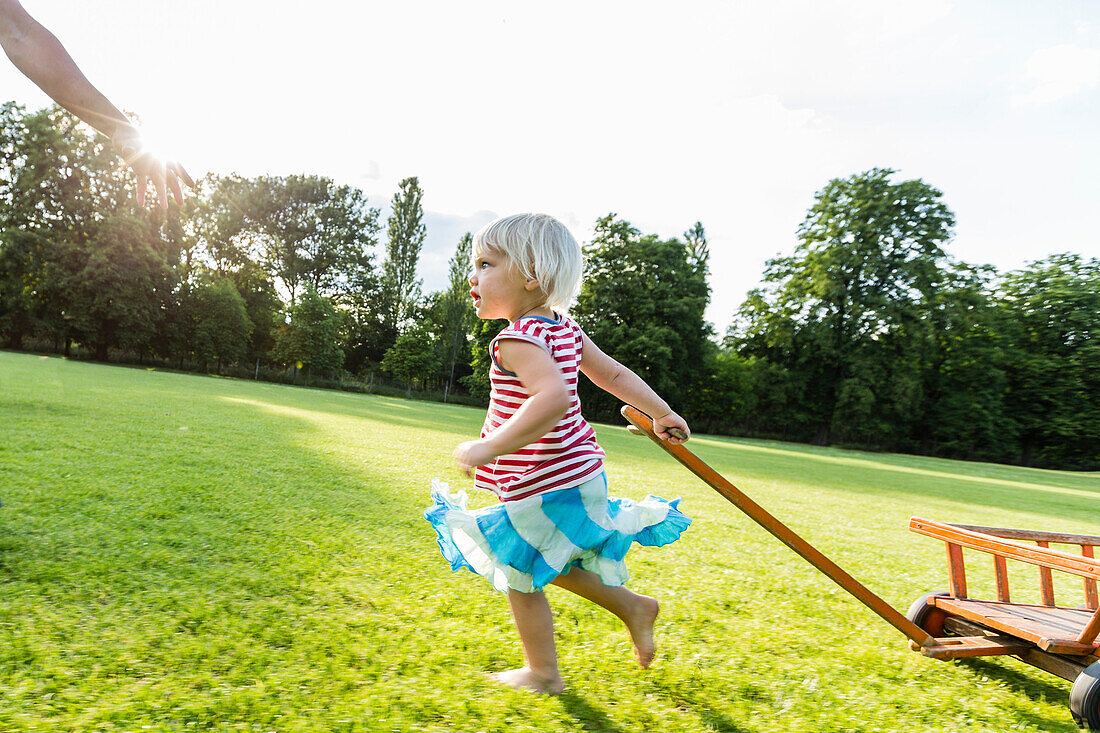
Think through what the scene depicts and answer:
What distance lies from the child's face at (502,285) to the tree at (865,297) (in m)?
38.9

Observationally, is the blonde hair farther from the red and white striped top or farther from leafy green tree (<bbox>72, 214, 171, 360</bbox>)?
leafy green tree (<bbox>72, 214, 171, 360</bbox>)

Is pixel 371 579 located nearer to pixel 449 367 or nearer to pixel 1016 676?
pixel 1016 676

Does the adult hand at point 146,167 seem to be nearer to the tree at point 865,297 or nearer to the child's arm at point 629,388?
the child's arm at point 629,388

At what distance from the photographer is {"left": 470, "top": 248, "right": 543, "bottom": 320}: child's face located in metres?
2.18

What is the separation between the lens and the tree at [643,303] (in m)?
41.2

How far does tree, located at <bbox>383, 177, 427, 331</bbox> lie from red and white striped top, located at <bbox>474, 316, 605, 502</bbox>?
51671mm

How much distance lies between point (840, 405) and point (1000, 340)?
504 inches

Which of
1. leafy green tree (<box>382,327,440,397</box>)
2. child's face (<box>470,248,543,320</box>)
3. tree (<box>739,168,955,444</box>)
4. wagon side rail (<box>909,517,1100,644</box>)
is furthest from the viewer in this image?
leafy green tree (<box>382,327,440,397</box>)

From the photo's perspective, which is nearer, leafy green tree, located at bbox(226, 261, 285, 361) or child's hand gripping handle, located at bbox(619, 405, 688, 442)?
child's hand gripping handle, located at bbox(619, 405, 688, 442)

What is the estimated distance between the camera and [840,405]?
124ft

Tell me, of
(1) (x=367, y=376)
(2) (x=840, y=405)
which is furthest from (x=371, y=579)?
(1) (x=367, y=376)

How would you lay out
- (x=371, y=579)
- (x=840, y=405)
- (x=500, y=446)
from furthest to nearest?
(x=840, y=405), (x=371, y=579), (x=500, y=446)

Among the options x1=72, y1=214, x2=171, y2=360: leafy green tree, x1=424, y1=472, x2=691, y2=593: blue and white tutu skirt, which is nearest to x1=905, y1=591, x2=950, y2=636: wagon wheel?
x1=424, y1=472, x2=691, y2=593: blue and white tutu skirt

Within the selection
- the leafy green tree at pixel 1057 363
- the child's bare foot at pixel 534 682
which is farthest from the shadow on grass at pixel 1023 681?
the leafy green tree at pixel 1057 363
